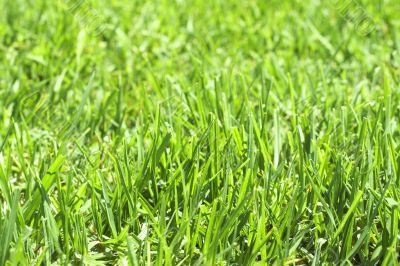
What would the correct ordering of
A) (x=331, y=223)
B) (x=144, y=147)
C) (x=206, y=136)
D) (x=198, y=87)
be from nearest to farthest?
(x=331, y=223) < (x=206, y=136) < (x=144, y=147) < (x=198, y=87)

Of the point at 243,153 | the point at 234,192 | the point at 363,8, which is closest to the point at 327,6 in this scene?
the point at 363,8

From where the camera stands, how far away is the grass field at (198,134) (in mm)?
1869

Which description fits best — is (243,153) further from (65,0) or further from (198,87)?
(65,0)

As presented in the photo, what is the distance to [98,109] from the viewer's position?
2736 mm

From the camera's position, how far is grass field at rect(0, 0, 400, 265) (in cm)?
187

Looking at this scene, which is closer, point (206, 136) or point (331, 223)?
point (331, 223)

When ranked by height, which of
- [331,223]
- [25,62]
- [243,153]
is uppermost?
[25,62]

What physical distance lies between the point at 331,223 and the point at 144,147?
72 cm

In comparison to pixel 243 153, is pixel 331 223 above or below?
below

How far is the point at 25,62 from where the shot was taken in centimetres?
322

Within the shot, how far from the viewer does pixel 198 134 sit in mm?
2357

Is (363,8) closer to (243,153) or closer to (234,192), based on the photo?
(243,153)

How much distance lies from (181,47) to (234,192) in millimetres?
1687

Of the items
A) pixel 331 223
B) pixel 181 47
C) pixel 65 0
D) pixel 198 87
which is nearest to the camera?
pixel 331 223
